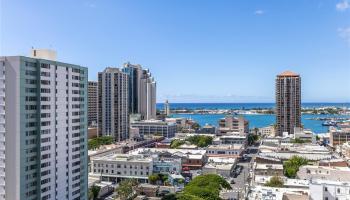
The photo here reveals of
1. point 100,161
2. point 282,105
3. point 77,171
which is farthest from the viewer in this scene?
point 282,105

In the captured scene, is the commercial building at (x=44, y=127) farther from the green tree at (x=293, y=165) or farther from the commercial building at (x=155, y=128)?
the commercial building at (x=155, y=128)

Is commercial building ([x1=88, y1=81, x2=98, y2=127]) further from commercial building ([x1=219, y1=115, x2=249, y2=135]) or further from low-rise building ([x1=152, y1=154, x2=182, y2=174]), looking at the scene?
low-rise building ([x1=152, y1=154, x2=182, y2=174])

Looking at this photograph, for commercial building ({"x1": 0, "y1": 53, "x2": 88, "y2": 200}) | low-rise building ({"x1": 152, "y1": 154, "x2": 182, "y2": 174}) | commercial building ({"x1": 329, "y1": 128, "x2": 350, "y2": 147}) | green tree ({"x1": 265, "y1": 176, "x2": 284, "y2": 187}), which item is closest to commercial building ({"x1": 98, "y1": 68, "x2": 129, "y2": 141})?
low-rise building ({"x1": 152, "y1": 154, "x2": 182, "y2": 174})

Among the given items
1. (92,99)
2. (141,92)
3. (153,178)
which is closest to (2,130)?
(153,178)

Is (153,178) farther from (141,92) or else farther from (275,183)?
(141,92)

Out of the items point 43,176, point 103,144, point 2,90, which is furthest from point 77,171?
point 103,144

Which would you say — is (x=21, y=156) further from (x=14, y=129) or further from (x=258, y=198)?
(x=258, y=198)
